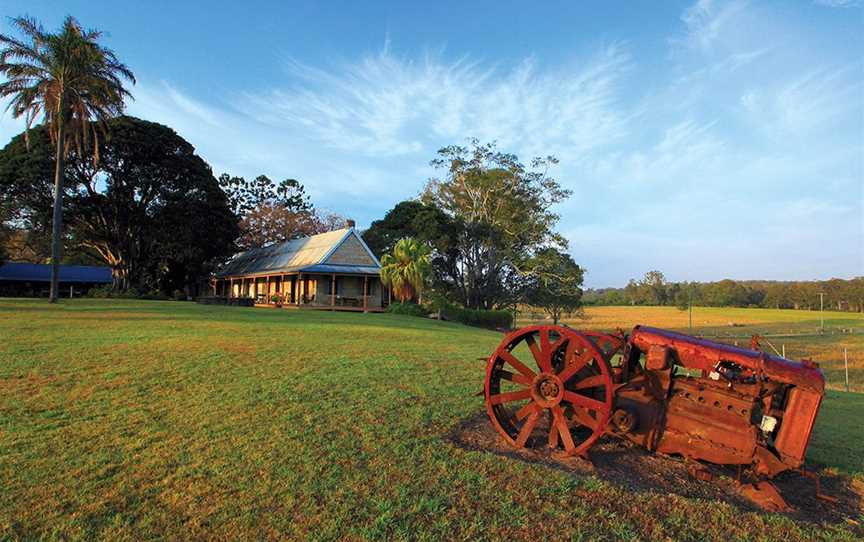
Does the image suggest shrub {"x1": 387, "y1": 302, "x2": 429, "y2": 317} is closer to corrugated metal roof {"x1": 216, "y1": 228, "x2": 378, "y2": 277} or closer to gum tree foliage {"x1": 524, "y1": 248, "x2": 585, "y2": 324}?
corrugated metal roof {"x1": 216, "y1": 228, "x2": 378, "y2": 277}

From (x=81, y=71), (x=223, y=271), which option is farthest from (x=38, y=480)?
(x=223, y=271)

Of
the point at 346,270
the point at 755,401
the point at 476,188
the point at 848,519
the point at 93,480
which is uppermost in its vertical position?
the point at 476,188

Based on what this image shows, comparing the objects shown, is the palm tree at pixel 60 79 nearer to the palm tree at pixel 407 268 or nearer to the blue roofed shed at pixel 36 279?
the palm tree at pixel 407 268

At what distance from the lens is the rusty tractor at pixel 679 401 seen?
4801mm

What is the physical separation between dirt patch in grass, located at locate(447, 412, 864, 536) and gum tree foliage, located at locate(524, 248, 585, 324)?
33293mm

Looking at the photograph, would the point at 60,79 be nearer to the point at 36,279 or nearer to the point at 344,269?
the point at 344,269

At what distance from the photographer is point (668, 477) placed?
4930 mm

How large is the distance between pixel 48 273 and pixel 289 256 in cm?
2381

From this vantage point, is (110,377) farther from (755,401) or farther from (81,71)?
(81,71)

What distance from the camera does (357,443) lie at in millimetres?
5090

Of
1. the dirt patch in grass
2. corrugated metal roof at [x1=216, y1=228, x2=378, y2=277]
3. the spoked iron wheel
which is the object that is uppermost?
corrugated metal roof at [x1=216, y1=228, x2=378, y2=277]

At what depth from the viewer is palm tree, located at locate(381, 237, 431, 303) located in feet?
94.5

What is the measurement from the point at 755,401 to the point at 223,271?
4610cm

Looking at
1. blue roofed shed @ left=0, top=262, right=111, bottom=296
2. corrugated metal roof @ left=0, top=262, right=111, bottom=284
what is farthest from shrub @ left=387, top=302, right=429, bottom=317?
corrugated metal roof @ left=0, top=262, right=111, bottom=284
